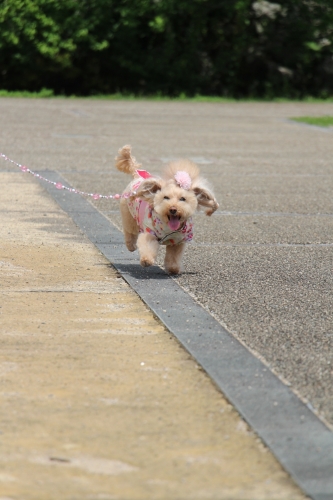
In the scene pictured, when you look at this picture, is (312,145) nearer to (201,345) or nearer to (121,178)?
(121,178)

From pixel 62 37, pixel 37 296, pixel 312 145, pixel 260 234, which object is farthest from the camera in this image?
pixel 62 37

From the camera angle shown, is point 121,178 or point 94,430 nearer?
point 94,430

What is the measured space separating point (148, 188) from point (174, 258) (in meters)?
0.52

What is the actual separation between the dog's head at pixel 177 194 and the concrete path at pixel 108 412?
0.60 m

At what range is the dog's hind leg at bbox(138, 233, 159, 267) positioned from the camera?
6.45 metres

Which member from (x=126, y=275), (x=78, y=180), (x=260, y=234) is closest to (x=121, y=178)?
(x=78, y=180)

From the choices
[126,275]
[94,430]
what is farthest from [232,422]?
[126,275]

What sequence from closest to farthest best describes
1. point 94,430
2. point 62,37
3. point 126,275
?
1. point 94,430
2. point 126,275
3. point 62,37

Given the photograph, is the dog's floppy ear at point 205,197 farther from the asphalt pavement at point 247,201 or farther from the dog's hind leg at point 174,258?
the asphalt pavement at point 247,201

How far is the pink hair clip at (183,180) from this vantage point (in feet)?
20.9

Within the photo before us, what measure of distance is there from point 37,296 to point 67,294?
193 mm

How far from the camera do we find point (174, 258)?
21.6 ft

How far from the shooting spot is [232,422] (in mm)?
3816

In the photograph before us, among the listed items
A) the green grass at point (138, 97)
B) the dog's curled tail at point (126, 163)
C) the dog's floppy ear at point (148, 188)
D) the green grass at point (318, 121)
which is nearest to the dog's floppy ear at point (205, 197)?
the dog's floppy ear at point (148, 188)
